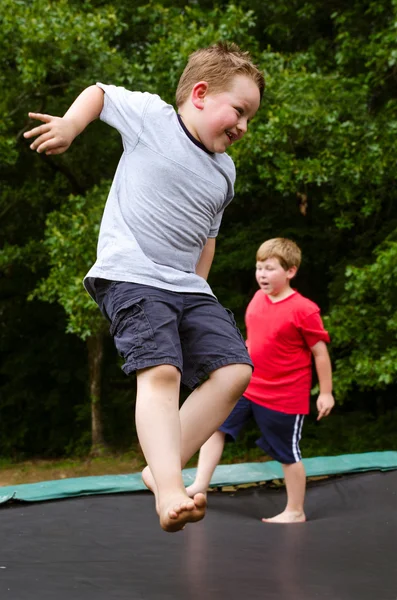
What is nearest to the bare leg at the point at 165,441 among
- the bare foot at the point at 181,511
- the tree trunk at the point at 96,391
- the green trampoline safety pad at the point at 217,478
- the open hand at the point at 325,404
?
the bare foot at the point at 181,511

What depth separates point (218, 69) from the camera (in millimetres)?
1884

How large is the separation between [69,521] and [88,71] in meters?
3.44

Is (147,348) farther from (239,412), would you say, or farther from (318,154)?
(318,154)

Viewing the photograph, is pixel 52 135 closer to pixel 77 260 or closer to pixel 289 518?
pixel 289 518

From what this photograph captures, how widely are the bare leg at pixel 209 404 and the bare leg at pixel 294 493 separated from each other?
1.18 m

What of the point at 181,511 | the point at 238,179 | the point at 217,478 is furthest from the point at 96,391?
the point at 181,511

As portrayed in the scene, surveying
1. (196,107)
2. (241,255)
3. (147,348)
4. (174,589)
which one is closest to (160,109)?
(196,107)

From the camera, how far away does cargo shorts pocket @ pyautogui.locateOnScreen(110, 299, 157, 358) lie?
177cm

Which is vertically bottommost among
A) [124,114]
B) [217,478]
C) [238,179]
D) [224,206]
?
[217,478]

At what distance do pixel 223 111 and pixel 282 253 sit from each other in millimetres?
1206

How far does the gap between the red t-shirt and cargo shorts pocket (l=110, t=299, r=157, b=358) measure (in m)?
1.25

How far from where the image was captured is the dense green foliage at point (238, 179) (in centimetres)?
509

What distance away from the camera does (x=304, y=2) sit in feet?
22.3

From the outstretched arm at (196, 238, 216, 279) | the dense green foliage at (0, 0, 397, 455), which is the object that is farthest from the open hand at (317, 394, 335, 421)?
the dense green foliage at (0, 0, 397, 455)
